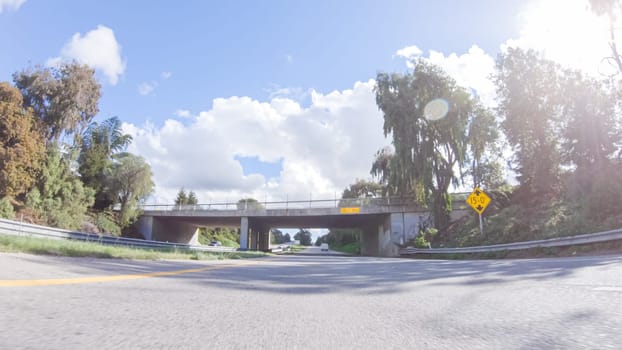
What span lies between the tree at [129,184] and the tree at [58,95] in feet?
24.1

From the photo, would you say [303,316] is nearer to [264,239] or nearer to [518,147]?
[518,147]

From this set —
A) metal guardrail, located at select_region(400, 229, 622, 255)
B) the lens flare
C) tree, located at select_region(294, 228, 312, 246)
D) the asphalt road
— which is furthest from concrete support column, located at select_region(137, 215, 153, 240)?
tree, located at select_region(294, 228, 312, 246)

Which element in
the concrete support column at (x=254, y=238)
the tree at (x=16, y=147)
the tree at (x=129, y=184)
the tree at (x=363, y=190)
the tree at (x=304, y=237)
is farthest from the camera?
the tree at (x=304, y=237)

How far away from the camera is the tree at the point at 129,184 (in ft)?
137

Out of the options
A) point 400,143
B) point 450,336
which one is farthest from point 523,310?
point 400,143

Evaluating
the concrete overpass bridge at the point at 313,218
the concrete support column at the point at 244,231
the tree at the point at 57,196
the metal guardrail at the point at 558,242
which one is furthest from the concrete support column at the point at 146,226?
the metal guardrail at the point at 558,242

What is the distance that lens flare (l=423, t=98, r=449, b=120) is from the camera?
1091 inches

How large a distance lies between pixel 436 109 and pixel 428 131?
178 centimetres

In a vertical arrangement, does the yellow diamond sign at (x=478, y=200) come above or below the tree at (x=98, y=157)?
below

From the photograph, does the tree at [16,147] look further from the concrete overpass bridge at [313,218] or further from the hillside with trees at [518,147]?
the hillside with trees at [518,147]

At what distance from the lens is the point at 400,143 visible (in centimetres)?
2812

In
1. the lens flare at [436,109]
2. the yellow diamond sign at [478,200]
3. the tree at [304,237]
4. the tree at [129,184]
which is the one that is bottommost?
the tree at [304,237]

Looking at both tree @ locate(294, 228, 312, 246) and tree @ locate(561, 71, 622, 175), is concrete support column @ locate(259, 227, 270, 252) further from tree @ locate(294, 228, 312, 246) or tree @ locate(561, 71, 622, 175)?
tree @ locate(294, 228, 312, 246)

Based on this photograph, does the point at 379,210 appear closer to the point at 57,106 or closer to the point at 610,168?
the point at 610,168
